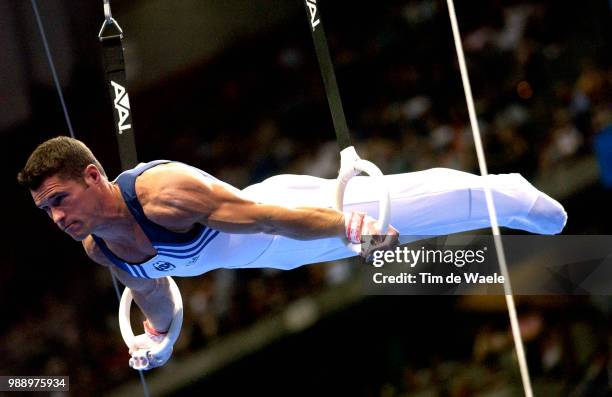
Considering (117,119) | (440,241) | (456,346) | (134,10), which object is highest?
(134,10)

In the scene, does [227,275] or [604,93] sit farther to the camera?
[227,275]

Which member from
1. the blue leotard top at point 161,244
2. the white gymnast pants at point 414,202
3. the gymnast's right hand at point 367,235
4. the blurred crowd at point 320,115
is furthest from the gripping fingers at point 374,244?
the blurred crowd at point 320,115

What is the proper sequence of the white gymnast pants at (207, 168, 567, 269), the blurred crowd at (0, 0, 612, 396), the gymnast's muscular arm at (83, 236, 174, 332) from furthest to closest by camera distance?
the blurred crowd at (0, 0, 612, 396)
the gymnast's muscular arm at (83, 236, 174, 332)
the white gymnast pants at (207, 168, 567, 269)

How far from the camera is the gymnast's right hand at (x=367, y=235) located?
2600mm

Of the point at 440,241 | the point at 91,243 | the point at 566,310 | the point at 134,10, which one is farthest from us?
the point at 134,10

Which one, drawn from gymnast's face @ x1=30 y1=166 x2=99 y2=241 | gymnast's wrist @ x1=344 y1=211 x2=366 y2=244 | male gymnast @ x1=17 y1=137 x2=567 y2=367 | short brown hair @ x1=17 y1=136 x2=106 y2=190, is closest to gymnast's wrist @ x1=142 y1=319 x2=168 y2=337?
male gymnast @ x1=17 y1=137 x2=567 y2=367

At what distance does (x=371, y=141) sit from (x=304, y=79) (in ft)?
1.68

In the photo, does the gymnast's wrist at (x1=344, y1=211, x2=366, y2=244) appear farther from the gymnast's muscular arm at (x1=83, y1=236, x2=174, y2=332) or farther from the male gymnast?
the gymnast's muscular arm at (x1=83, y1=236, x2=174, y2=332)

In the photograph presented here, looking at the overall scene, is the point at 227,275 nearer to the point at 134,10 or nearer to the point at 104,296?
the point at 104,296

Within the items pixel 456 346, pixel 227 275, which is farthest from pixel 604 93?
pixel 227 275

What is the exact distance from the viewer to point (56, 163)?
2.62m

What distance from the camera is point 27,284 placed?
480cm

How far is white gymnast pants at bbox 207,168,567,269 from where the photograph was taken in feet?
10.0

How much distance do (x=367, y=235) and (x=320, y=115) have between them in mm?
2211
